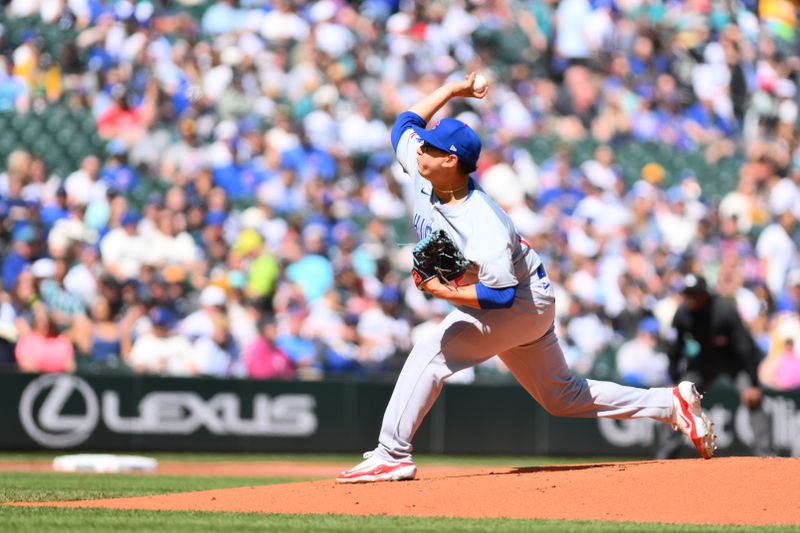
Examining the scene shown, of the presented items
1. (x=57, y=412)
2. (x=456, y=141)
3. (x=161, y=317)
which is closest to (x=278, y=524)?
(x=456, y=141)

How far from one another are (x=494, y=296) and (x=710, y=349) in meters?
5.47

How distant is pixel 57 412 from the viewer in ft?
43.6

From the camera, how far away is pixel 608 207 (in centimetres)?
1781

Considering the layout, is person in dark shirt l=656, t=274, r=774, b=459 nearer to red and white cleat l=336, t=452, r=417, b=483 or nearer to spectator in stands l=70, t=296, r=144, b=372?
red and white cleat l=336, t=452, r=417, b=483

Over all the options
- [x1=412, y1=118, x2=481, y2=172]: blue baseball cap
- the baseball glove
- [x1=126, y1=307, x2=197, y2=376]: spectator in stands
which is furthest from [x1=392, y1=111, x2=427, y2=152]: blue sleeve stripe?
[x1=126, y1=307, x2=197, y2=376]: spectator in stands

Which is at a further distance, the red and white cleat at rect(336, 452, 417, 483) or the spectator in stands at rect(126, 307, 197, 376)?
the spectator in stands at rect(126, 307, 197, 376)

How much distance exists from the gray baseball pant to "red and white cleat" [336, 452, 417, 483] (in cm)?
4

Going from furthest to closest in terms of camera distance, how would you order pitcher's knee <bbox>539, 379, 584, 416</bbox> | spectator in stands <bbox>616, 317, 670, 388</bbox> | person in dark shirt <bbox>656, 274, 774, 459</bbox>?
spectator in stands <bbox>616, 317, 670, 388</bbox>, person in dark shirt <bbox>656, 274, 774, 459</bbox>, pitcher's knee <bbox>539, 379, 584, 416</bbox>

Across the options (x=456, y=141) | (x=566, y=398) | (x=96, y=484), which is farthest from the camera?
(x=96, y=484)

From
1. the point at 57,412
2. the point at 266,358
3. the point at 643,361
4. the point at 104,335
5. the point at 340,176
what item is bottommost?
the point at 57,412

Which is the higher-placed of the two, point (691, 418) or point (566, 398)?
point (566, 398)

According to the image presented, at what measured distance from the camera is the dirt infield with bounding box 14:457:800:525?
6.74 metres

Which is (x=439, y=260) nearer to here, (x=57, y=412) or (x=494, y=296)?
(x=494, y=296)

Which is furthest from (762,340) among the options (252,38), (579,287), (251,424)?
(252,38)
